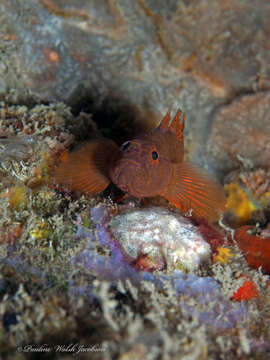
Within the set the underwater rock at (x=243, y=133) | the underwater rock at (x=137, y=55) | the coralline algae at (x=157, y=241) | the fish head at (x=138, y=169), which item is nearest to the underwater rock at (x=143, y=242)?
the coralline algae at (x=157, y=241)

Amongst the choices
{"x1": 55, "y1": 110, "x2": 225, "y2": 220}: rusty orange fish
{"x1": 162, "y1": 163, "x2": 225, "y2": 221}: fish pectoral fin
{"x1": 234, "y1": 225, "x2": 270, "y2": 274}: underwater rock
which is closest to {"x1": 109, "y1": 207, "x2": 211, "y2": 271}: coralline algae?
{"x1": 55, "y1": 110, "x2": 225, "y2": 220}: rusty orange fish

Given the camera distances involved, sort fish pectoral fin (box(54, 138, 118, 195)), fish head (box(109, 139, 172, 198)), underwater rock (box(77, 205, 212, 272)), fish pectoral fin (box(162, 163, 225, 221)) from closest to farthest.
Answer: underwater rock (box(77, 205, 212, 272)), fish head (box(109, 139, 172, 198)), fish pectoral fin (box(54, 138, 118, 195)), fish pectoral fin (box(162, 163, 225, 221))

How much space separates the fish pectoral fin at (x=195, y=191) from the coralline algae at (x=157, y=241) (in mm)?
529

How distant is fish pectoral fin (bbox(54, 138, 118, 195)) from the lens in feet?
10.3

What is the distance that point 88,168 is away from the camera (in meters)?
3.35

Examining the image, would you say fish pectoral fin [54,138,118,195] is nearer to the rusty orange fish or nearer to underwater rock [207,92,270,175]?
the rusty orange fish

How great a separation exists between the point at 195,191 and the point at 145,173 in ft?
2.83

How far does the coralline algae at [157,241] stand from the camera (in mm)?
2504

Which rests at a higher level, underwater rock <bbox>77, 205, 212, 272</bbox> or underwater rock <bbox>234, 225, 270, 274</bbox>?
underwater rock <bbox>77, 205, 212, 272</bbox>

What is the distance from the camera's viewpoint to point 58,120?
3.71 m

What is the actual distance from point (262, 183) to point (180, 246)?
2151 mm

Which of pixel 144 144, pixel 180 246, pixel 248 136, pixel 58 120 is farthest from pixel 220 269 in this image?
pixel 58 120

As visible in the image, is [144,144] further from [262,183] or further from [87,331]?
[262,183]

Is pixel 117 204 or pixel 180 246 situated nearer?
pixel 180 246
